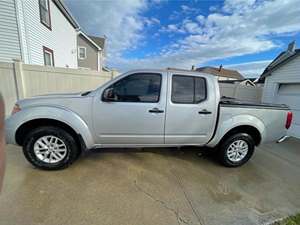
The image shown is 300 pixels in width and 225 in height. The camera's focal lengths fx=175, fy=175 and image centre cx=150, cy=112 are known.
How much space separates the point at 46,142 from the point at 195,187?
8.90ft

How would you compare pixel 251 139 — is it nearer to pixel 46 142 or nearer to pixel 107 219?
pixel 107 219

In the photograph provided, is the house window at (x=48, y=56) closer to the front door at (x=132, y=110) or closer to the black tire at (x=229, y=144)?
the front door at (x=132, y=110)

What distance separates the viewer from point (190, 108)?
3312 mm

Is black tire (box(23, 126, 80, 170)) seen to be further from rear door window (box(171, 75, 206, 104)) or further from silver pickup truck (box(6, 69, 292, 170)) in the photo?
rear door window (box(171, 75, 206, 104))

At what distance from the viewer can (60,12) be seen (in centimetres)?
1117

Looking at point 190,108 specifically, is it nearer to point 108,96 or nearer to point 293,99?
point 108,96

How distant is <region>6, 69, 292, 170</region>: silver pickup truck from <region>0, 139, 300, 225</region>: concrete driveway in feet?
1.43

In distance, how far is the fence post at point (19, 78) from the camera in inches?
237

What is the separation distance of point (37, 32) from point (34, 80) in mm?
3429

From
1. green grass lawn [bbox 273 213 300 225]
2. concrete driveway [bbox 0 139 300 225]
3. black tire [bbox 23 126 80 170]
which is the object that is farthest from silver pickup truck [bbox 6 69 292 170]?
green grass lawn [bbox 273 213 300 225]

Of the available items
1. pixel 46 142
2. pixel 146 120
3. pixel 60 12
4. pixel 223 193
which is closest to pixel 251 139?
pixel 223 193

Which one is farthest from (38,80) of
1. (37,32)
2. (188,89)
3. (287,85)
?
(287,85)

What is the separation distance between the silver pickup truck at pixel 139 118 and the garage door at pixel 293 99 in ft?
14.6

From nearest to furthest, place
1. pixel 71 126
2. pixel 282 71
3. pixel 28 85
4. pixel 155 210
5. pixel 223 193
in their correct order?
pixel 155 210 < pixel 223 193 < pixel 71 126 < pixel 28 85 < pixel 282 71
